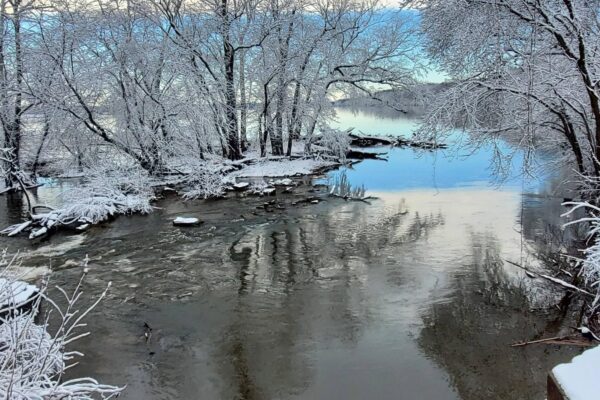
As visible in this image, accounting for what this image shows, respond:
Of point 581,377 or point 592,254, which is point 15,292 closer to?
point 581,377

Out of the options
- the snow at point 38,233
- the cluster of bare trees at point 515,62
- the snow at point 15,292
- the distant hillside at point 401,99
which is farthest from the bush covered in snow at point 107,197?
the distant hillside at point 401,99

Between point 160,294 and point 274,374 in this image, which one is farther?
point 160,294

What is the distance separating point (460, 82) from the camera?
10.4 meters

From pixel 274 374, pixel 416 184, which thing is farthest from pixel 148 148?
pixel 274 374

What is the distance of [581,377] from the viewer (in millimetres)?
2863

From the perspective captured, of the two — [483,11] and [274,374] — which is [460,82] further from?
[274,374]

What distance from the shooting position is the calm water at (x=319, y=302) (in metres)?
5.89

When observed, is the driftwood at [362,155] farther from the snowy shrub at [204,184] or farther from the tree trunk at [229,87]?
the snowy shrub at [204,184]

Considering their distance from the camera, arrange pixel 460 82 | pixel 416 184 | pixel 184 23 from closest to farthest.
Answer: pixel 460 82, pixel 416 184, pixel 184 23

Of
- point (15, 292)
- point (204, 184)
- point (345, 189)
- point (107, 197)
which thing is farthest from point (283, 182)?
point (15, 292)

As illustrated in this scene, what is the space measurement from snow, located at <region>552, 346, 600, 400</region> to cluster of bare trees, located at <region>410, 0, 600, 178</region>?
6150 mm

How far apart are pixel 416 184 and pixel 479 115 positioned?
24.6 feet

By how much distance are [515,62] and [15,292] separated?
31.2 ft

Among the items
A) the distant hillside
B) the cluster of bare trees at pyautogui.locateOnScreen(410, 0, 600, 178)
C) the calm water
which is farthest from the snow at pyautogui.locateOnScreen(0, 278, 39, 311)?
the distant hillside
